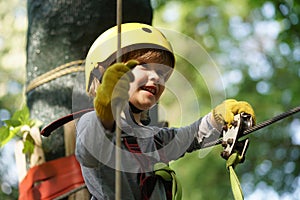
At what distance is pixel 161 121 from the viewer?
6.97 ft

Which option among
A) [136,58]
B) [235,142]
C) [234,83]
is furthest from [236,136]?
[234,83]

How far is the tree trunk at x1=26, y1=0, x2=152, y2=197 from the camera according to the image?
247 cm

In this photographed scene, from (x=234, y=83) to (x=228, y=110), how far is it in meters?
4.94

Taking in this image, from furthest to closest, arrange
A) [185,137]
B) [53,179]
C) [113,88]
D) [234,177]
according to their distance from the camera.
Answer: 1. [53,179]
2. [185,137]
3. [234,177]
4. [113,88]

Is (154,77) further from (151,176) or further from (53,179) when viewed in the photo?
(53,179)

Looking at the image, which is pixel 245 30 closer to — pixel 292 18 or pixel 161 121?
pixel 292 18

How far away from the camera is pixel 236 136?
1727mm

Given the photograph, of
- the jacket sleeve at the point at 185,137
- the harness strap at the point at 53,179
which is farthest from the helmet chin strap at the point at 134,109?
the harness strap at the point at 53,179

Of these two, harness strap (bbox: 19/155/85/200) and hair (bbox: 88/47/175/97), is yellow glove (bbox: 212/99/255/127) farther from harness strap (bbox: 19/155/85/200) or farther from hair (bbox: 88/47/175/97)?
harness strap (bbox: 19/155/85/200)

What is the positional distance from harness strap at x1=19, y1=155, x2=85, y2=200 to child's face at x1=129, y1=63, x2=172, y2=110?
2.11 feet

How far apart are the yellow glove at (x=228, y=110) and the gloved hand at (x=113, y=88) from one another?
0.39 m

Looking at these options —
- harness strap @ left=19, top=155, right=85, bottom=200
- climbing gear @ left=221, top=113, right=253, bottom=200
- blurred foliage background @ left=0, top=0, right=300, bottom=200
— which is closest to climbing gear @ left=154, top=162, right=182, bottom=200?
climbing gear @ left=221, top=113, right=253, bottom=200

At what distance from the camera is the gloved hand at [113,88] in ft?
4.72

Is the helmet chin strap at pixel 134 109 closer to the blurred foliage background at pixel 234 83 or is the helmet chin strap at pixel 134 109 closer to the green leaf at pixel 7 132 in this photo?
the green leaf at pixel 7 132
